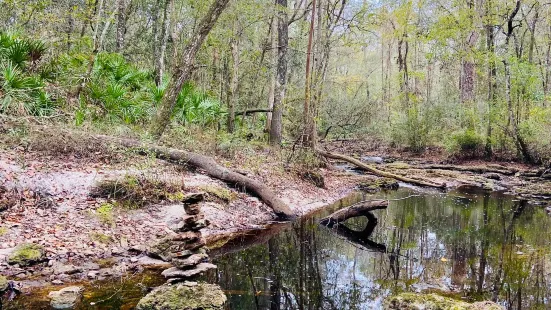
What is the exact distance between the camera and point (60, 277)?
202 inches

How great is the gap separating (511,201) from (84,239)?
12.0 m

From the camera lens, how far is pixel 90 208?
695 centimetres

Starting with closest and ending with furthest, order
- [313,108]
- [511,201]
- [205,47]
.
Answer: [511,201] < [313,108] < [205,47]

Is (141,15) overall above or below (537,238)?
above

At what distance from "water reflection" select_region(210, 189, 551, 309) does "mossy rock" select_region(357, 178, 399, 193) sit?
3768 millimetres

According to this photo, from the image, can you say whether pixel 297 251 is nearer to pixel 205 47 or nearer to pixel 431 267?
pixel 431 267

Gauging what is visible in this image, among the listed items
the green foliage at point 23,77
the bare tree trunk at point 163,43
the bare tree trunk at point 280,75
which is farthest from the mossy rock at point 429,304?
the bare tree trunk at point 163,43

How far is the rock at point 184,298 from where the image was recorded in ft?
13.7

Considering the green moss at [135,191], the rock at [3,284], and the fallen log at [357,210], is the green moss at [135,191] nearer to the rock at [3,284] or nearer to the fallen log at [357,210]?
the rock at [3,284]

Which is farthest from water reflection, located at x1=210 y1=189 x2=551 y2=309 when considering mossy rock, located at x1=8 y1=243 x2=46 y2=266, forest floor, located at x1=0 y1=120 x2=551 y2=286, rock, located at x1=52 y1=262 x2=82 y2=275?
mossy rock, located at x1=8 y1=243 x2=46 y2=266

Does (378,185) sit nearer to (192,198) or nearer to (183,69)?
(183,69)

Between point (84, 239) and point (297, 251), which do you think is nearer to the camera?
point (84, 239)

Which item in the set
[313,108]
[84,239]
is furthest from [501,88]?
[84,239]

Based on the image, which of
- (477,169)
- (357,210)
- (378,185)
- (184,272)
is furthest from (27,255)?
(477,169)
